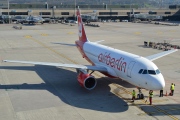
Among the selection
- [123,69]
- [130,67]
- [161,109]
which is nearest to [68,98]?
[123,69]

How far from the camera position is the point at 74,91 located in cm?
2898

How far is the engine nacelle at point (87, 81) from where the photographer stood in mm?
28067

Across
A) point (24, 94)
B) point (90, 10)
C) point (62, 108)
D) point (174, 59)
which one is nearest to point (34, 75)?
point (24, 94)

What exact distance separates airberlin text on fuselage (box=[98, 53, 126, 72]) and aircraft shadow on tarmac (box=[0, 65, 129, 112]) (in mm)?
2688

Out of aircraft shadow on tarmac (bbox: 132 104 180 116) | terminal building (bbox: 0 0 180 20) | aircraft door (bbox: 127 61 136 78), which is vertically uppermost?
terminal building (bbox: 0 0 180 20)

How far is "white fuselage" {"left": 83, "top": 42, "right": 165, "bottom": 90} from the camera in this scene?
78.5 ft

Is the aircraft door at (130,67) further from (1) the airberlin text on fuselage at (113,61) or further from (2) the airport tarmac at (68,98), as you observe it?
(2) the airport tarmac at (68,98)

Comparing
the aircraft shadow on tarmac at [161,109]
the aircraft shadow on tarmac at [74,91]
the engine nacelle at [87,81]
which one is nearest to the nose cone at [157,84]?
the aircraft shadow on tarmac at [161,109]

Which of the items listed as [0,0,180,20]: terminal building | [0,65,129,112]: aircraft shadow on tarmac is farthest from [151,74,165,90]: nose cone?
[0,0,180,20]: terminal building

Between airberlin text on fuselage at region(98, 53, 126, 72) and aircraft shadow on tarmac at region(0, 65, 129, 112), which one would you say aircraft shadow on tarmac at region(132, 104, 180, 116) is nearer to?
aircraft shadow on tarmac at region(0, 65, 129, 112)

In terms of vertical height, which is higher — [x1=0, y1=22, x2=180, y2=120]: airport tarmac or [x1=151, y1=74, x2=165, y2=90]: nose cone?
[x1=151, y1=74, x2=165, y2=90]: nose cone

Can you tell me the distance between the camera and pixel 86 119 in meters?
21.8

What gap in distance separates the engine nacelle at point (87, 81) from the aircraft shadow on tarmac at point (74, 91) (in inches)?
25.8

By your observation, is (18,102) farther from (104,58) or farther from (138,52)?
(138,52)
